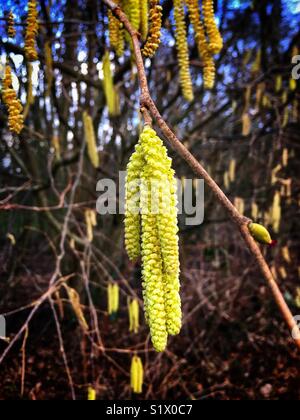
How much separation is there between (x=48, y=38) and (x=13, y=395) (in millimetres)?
2309

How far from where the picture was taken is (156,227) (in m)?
0.65

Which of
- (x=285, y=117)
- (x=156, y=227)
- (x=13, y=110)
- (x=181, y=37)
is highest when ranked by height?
(x=285, y=117)

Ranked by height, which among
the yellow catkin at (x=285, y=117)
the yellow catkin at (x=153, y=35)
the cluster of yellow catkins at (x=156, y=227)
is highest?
the yellow catkin at (x=285, y=117)

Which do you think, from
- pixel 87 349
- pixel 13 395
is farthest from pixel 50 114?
pixel 13 395

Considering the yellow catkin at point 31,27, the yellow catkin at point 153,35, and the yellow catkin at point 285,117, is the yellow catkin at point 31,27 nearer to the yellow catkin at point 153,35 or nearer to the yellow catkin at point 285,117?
the yellow catkin at point 153,35

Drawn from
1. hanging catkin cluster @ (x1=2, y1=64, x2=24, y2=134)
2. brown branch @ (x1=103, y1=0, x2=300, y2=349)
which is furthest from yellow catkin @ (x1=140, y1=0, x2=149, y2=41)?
brown branch @ (x1=103, y1=0, x2=300, y2=349)

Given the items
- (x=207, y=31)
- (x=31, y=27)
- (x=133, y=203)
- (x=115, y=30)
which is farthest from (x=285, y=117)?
(x=133, y=203)

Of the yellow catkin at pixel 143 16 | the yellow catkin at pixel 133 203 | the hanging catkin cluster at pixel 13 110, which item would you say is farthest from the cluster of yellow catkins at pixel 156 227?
the yellow catkin at pixel 143 16

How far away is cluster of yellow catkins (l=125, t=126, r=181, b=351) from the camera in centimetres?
63

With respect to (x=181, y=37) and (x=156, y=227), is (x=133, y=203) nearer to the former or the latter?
(x=156, y=227)

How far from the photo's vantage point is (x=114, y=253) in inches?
153

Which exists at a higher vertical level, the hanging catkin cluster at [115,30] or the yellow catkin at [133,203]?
the hanging catkin cluster at [115,30]

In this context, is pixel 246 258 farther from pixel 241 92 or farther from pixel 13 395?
pixel 13 395

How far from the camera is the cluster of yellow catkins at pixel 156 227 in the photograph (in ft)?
2.08
